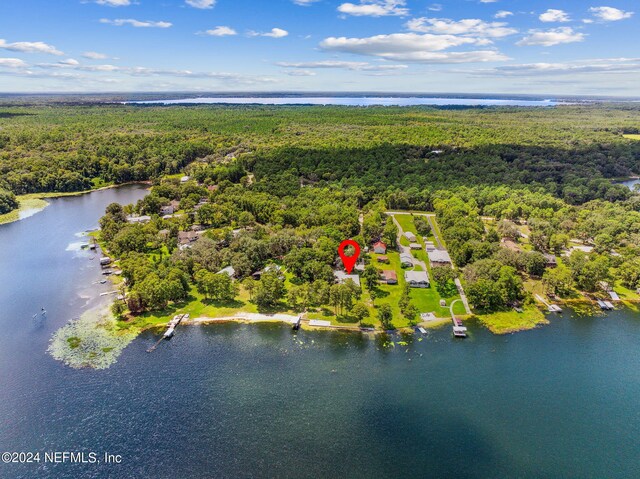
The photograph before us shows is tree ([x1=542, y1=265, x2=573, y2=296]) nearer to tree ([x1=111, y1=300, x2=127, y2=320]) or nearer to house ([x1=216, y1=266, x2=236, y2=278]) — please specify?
house ([x1=216, y1=266, x2=236, y2=278])

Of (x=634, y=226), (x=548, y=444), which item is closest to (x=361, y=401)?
(x=548, y=444)

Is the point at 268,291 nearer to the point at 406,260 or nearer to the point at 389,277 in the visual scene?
the point at 389,277

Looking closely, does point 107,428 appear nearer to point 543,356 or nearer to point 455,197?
point 543,356

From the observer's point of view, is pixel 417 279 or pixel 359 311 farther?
pixel 417 279

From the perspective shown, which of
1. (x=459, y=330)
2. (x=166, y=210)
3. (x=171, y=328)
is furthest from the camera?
(x=166, y=210)

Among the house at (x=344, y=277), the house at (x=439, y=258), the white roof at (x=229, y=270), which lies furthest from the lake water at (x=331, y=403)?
the house at (x=439, y=258)

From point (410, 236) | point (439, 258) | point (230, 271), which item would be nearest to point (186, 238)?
point (230, 271)
